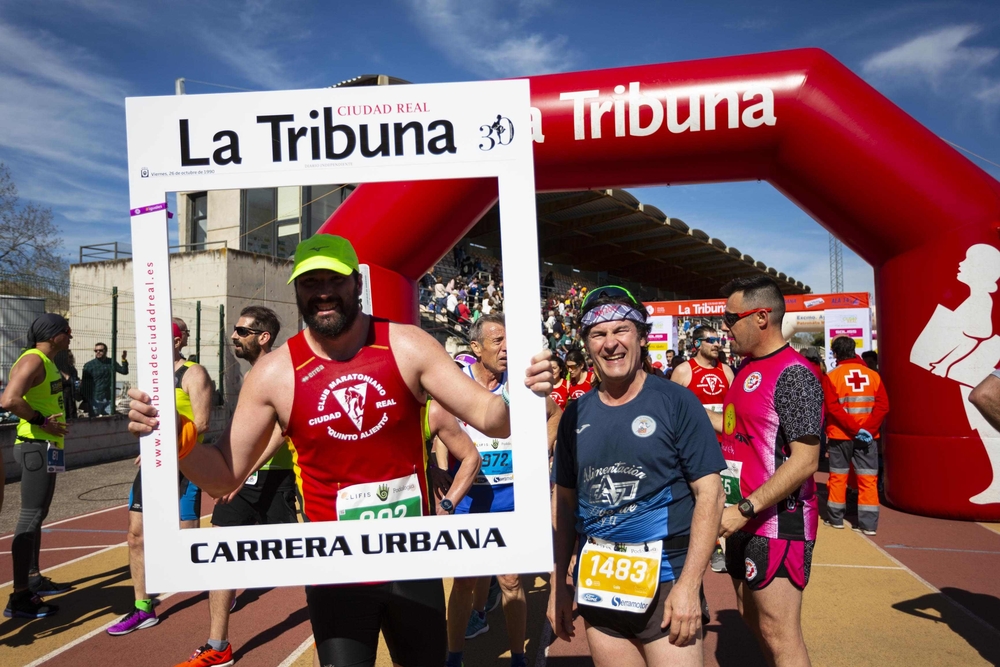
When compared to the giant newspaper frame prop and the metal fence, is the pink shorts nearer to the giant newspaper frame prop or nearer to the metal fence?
the giant newspaper frame prop

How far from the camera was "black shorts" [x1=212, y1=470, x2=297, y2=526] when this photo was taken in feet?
12.1

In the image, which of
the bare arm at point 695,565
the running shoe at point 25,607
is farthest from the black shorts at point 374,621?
the running shoe at point 25,607

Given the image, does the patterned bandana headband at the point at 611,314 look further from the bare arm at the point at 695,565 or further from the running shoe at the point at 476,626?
the running shoe at the point at 476,626

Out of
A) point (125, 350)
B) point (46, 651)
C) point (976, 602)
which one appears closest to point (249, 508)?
point (46, 651)

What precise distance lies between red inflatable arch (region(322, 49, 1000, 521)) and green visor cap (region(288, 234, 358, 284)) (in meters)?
3.05

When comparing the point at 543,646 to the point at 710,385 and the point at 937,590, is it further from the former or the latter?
the point at 710,385

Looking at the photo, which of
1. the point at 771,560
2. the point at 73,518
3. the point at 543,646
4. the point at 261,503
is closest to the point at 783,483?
the point at 771,560

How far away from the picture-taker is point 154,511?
1.89 metres

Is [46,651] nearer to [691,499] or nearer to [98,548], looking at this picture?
[98,548]

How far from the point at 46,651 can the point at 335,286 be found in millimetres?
3612

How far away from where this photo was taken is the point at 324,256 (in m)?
1.98

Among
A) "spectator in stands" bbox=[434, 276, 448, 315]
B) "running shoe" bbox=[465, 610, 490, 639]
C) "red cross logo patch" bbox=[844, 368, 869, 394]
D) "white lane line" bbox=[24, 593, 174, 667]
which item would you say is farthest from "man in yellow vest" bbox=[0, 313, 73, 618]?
"spectator in stands" bbox=[434, 276, 448, 315]

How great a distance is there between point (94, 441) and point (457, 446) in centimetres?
1064

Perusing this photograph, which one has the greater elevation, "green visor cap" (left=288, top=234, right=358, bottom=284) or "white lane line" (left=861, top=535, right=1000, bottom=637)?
"green visor cap" (left=288, top=234, right=358, bottom=284)
